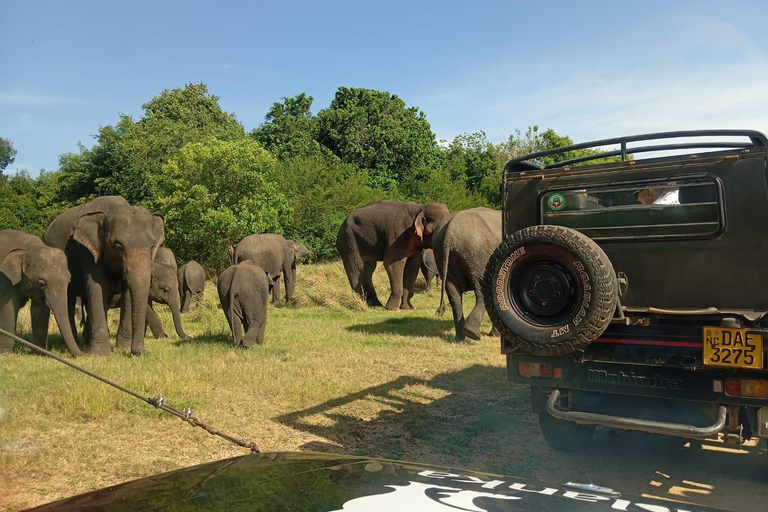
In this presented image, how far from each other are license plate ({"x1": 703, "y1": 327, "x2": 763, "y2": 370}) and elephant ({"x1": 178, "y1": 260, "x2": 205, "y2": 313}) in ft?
46.6

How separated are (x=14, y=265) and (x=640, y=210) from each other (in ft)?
28.5

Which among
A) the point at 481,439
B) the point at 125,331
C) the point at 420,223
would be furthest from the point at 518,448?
the point at 420,223

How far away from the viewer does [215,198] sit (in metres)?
23.9

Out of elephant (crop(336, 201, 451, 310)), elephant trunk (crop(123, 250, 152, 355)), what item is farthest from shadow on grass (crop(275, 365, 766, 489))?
elephant (crop(336, 201, 451, 310))

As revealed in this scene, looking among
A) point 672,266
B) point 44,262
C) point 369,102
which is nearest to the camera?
point 672,266

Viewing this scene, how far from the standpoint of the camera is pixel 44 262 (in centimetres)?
970

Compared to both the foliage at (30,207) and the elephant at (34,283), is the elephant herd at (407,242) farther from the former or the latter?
the foliage at (30,207)

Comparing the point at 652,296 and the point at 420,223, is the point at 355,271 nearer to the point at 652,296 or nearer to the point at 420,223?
the point at 420,223

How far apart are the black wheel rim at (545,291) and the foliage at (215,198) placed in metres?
18.8

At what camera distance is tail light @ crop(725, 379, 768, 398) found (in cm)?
443

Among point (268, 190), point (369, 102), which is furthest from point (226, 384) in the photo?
point (369, 102)

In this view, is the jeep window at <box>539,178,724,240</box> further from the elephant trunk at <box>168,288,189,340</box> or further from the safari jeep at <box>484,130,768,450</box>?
the elephant trunk at <box>168,288,189,340</box>

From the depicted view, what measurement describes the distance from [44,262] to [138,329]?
1645mm

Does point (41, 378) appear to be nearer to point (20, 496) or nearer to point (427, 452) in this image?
point (20, 496)
